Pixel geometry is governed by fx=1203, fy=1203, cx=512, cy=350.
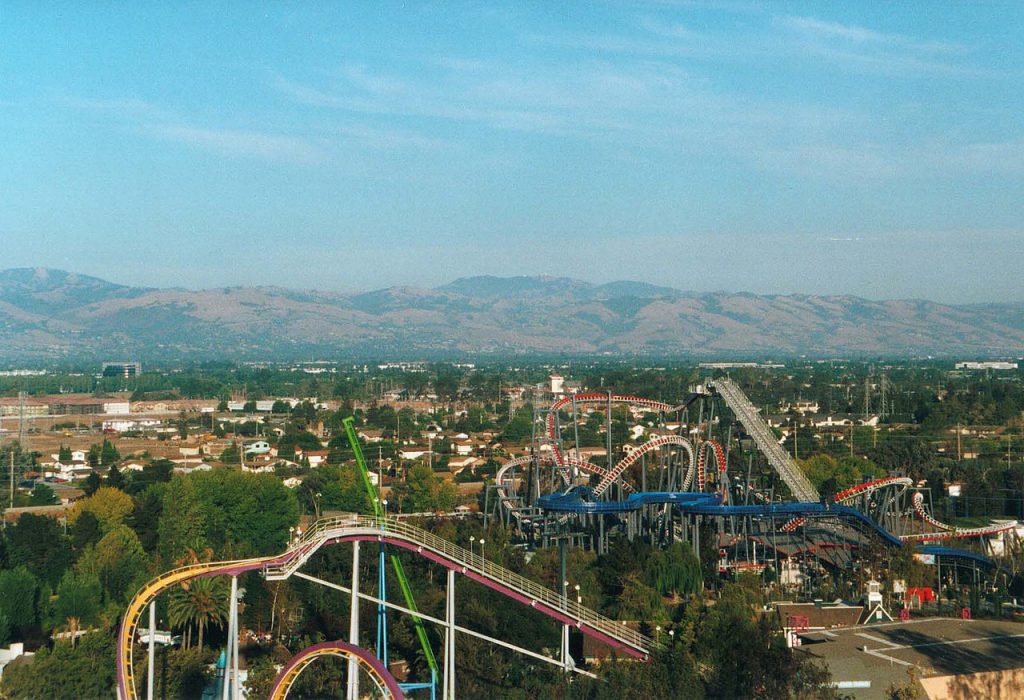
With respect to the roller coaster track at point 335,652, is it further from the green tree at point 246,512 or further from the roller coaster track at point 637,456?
the roller coaster track at point 637,456

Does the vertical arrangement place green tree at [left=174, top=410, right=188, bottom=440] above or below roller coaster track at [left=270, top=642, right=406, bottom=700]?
below

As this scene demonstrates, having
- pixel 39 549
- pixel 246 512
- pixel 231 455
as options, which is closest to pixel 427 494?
pixel 246 512

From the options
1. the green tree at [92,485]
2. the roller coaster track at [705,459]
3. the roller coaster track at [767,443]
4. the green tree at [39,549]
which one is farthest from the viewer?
the green tree at [92,485]

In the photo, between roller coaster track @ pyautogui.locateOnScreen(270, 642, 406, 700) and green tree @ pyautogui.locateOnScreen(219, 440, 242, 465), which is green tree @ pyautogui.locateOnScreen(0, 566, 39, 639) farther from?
green tree @ pyautogui.locateOnScreen(219, 440, 242, 465)

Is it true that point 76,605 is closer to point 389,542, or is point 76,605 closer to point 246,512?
point 389,542

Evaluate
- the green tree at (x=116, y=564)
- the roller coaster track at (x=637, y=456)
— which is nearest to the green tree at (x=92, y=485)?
the green tree at (x=116, y=564)

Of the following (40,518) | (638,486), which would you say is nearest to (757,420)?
(638,486)

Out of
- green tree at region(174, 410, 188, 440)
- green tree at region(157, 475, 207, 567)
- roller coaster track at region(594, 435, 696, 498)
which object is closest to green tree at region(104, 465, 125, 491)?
green tree at region(157, 475, 207, 567)
